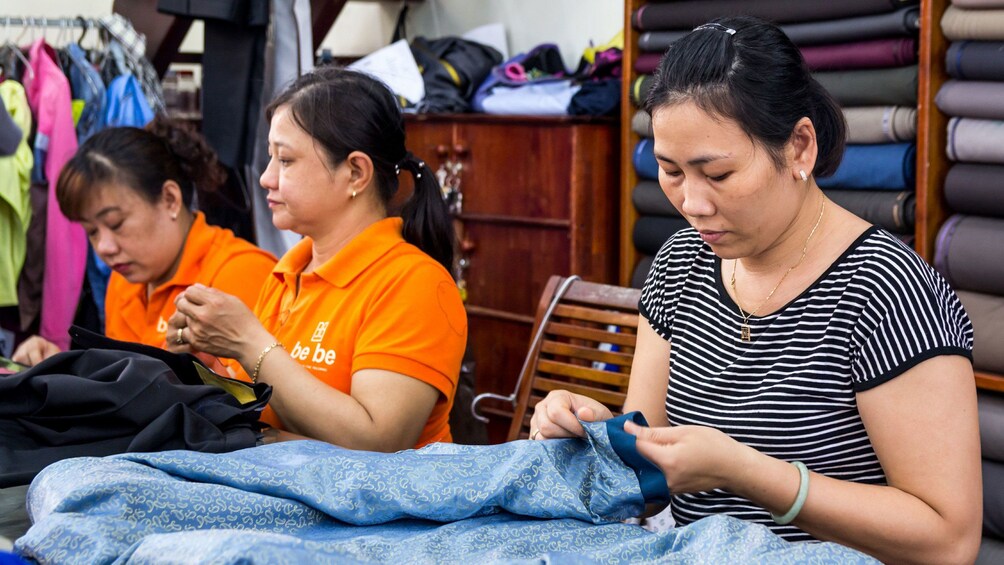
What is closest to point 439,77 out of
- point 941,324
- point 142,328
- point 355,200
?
point 142,328

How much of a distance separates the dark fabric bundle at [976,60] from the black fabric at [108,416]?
1945mm

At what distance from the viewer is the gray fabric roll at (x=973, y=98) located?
8.63 feet

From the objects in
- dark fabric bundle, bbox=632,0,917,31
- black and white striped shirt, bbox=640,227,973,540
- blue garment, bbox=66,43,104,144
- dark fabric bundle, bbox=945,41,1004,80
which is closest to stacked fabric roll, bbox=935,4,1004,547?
dark fabric bundle, bbox=945,41,1004,80

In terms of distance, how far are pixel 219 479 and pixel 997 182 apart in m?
2.08

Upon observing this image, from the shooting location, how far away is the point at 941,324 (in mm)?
1440

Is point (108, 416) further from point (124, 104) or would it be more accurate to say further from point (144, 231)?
point (124, 104)

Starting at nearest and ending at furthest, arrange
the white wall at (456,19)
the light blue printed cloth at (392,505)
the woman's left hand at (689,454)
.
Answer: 1. the light blue printed cloth at (392,505)
2. the woman's left hand at (689,454)
3. the white wall at (456,19)

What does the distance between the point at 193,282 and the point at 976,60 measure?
1956 millimetres

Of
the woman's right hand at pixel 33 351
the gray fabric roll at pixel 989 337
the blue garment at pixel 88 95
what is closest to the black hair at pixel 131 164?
the woman's right hand at pixel 33 351

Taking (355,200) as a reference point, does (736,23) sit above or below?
above

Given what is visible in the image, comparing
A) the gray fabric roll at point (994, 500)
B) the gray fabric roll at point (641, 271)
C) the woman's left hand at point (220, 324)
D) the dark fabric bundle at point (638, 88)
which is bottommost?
the gray fabric roll at point (994, 500)

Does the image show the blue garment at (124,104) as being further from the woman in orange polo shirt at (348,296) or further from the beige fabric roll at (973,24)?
the beige fabric roll at (973,24)

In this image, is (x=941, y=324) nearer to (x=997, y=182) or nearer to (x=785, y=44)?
(x=785, y=44)

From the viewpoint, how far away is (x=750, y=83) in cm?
147
